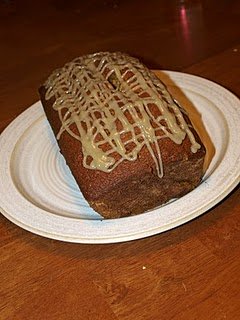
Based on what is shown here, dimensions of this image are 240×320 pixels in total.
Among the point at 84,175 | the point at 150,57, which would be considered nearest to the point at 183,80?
the point at 150,57

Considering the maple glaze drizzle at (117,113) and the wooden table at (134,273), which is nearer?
the wooden table at (134,273)

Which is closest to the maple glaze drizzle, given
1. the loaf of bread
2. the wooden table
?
the loaf of bread

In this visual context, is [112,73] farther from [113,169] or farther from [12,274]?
[12,274]

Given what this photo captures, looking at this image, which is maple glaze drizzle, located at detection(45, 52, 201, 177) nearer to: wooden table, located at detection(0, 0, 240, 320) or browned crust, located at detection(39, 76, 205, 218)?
browned crust, located at detection(39, 76, 205, 218)

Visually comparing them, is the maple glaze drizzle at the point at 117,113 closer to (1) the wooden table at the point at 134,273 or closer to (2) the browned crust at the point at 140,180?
(2) the browned crust at the point at 140,180

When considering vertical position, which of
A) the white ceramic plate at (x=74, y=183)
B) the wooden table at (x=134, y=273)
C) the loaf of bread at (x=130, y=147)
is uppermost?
the loaf of bread at (x=130, y=147)

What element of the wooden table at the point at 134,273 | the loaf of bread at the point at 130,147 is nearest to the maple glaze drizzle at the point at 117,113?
the loaf of bread at the point at 130,147

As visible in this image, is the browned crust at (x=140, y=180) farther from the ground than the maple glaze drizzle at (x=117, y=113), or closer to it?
closer to it
